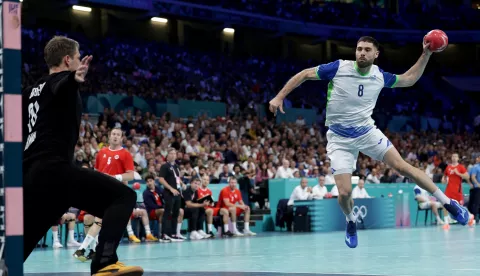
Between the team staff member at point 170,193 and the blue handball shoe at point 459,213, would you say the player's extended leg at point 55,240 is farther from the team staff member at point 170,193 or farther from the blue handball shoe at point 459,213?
the blue handball shoe at point 459,213

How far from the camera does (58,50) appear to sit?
6176 mm

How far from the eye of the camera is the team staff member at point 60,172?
592 centimetres

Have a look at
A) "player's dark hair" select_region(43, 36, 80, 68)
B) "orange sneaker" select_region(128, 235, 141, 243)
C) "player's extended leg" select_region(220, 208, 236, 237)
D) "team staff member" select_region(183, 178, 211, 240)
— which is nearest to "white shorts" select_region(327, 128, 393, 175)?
"player's dark hair" select_region(43, 36, 80, 68)

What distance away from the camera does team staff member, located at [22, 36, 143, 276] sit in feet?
19.4

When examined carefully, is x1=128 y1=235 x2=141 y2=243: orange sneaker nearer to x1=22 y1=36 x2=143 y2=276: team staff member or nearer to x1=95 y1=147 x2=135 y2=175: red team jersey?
x1=95 y1=147 x2=135 y2=175: red team jersey

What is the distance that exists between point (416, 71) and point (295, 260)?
325cm

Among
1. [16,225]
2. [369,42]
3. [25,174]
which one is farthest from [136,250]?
[16,225]

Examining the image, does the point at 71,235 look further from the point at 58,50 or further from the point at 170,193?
the point at 58,50

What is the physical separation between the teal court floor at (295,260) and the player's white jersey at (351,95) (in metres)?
1.89

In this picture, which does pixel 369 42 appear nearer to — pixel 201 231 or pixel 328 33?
pixel 201 231

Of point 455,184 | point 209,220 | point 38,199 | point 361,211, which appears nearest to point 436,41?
point 38,199

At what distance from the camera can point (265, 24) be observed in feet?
147

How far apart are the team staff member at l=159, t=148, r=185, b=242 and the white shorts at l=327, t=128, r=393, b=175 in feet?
26.5

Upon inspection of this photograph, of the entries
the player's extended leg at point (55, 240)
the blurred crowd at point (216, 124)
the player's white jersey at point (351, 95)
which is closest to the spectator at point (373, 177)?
the blurred crowd at point (216, 124)
